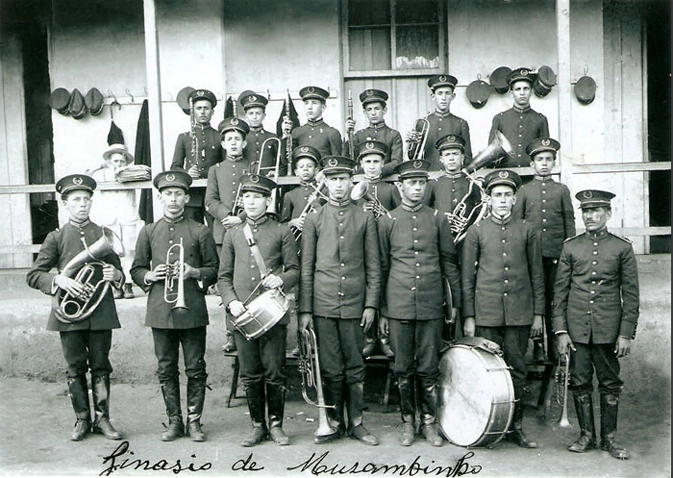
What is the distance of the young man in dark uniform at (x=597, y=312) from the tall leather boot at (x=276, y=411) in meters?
2.43

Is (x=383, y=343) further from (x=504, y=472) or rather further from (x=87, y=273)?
(x=87, y=273)

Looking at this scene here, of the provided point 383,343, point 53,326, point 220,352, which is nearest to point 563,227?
point 383,343

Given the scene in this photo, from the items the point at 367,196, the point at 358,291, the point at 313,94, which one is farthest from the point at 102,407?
the point at 313,94

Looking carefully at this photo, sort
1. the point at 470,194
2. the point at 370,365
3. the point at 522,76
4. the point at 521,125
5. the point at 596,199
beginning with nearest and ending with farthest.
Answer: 1. the point at 596,199
2. the point at 470,194
3. the point at 370,365
4. the point at 522,76
5. the point at 521,125

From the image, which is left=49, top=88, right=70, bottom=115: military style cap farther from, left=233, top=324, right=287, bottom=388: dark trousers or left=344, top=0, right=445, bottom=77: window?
left=233, top=324, right=287, bottom=388: dark trousers

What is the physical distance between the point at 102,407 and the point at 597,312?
173 inches

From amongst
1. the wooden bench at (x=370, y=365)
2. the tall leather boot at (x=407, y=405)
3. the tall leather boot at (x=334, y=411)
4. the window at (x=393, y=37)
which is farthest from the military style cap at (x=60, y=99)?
the tall leather boot at (x=407, y=405)

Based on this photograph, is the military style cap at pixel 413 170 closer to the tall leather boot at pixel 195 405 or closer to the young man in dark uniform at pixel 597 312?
the young man in dark uniform at pixel 597 312

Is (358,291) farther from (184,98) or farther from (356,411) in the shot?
(184,98)

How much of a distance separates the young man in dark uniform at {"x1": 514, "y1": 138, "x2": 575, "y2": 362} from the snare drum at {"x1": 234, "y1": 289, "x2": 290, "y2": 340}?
103 inches

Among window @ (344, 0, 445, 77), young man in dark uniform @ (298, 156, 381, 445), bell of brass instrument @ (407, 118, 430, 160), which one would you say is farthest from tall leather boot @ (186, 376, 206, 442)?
window @ (344, 0, 445, 77)

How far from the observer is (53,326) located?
21.1ft

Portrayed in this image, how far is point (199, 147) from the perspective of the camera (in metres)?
8.44

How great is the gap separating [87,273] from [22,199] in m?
5.54
